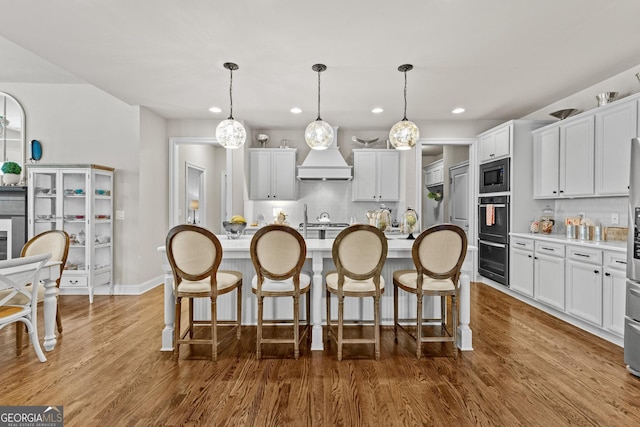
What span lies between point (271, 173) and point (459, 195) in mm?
3348

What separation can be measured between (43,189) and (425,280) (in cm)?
480

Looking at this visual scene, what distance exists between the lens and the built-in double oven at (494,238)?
4.46 meters

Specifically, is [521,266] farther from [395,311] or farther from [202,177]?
[202,177]

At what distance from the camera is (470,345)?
272cm

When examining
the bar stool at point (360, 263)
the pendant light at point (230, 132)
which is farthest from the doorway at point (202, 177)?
the bar stool at point (360, 263)

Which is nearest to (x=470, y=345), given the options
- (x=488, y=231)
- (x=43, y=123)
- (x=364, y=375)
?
(x=364, y=375)

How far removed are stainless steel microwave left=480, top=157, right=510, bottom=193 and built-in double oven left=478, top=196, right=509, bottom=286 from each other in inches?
5.4

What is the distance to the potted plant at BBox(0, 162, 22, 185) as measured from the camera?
13.6 feet

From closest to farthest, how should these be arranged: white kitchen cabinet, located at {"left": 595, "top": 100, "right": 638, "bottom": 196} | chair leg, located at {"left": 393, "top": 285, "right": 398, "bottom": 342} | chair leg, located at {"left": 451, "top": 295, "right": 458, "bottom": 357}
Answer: chair leg, located at {"left": 451, "top": 295, "right": 458, "bottom": 357} < chair leg, located at {"left": 393, "top": 285, "right": 398, "bottom": 342} < white kitchen cabinet, located at {"left": 595, "top": 100, "right": 638, "bottom": 196}

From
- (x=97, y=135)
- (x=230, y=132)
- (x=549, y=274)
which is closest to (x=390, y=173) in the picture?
(x=549, y=274)

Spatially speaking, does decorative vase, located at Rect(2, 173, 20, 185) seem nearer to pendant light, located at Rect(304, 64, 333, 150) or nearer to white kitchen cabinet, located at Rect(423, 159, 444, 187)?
pendant light, located at Rect(304, 64, 333, 150)

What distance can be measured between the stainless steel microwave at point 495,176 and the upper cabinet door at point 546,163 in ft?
1.13

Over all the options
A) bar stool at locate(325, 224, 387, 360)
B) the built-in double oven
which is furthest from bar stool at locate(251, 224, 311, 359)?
the built-in double oven

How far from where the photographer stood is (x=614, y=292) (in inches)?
111
